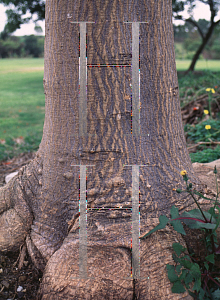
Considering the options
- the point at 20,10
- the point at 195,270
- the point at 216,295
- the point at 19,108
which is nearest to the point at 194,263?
the point at 195,270

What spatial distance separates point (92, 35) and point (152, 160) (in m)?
0.83

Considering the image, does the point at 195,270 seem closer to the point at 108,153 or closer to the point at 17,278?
the point at 108,153

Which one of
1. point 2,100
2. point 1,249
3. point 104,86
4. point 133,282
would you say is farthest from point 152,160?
point 2,100

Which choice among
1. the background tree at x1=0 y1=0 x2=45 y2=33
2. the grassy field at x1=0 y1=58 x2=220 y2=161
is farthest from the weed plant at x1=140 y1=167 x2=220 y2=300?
the background tree at x1=0 y1=0 x2=45 y2=33

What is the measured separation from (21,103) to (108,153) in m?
8.97

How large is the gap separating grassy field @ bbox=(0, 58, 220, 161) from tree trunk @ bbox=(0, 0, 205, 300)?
10.1ft

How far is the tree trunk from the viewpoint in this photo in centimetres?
152

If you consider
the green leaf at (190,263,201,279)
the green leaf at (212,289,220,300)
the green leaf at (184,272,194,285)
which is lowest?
the green leaf at (212,289,220,300)

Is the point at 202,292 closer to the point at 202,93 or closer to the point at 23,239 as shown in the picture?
the point at 23,239

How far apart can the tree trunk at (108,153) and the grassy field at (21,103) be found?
121 inches

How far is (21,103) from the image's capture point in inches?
387

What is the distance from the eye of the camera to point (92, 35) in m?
1.54

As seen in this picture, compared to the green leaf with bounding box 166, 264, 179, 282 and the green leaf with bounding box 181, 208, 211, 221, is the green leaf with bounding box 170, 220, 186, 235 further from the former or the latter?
the green leaf with bounding box 166, 264, 179, 282

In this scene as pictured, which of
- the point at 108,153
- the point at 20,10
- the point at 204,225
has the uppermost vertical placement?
the point at 20,10
